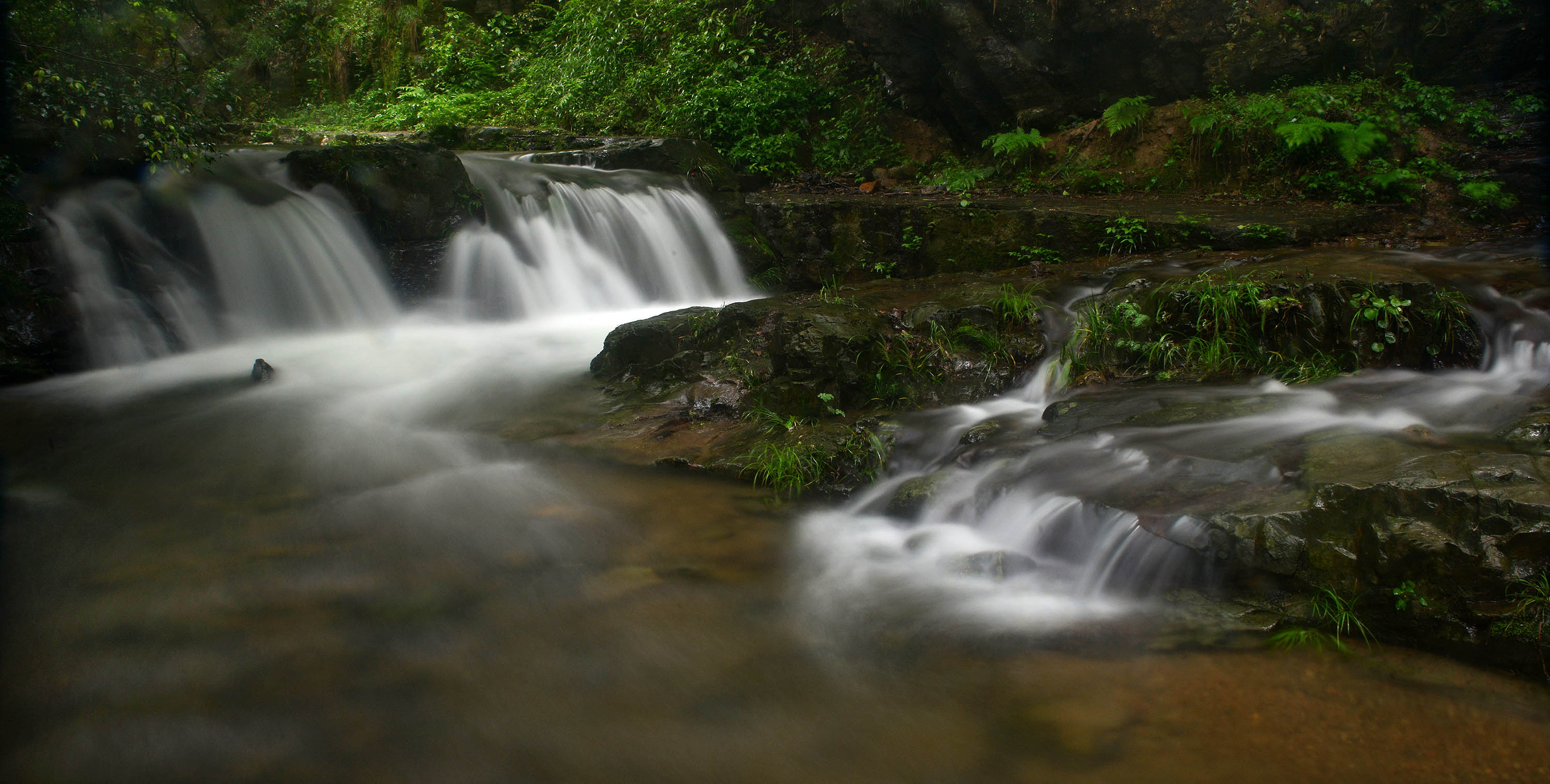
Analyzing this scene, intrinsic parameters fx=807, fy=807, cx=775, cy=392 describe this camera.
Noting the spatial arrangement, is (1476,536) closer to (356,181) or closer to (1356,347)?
(1356,347)

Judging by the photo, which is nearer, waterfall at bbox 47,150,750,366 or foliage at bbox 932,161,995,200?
waterfall at bbox 47,150,750,366

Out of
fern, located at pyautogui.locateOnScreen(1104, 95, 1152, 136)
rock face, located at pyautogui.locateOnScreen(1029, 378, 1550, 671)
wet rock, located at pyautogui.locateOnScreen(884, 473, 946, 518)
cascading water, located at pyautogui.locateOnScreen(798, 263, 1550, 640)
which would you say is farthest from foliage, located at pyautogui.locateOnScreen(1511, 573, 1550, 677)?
fern, located at pyautogui.locateOnScreen(1104, 95, 1152, 136)

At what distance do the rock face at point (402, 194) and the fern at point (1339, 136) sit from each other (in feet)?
27.3

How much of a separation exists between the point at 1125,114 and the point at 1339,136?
82.8 inches

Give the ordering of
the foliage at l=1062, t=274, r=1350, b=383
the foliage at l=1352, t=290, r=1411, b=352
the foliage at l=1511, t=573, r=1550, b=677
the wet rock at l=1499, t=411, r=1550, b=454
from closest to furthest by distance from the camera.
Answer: the foliage at l=1511, t=573, r=1550, b=677
the wet rock at l=1499, t=411, r=1550, b=454
the foliage at l=1352, t=290, r=1411, b=352
the foliage at l=1062, t=274, r=1350, b=383

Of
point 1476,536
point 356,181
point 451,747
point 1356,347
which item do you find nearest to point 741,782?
point 451,747

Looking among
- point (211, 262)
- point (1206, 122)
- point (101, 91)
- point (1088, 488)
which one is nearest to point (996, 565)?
point (1088, 488)

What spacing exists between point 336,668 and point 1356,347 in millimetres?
5614

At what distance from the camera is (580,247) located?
29.3ft

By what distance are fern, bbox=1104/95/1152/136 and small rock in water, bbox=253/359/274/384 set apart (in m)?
8.78

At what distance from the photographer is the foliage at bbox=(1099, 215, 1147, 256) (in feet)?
23.9

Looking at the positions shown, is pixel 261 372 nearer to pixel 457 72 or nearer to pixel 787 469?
pixel 787 469

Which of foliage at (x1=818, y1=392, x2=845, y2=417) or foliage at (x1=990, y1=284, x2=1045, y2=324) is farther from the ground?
foliage at (x1=990, y1=284, x2=1045, y2=324)

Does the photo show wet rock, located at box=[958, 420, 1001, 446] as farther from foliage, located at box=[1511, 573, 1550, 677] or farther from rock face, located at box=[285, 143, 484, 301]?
rock face, located at box=[285, 143, 484, 301]
